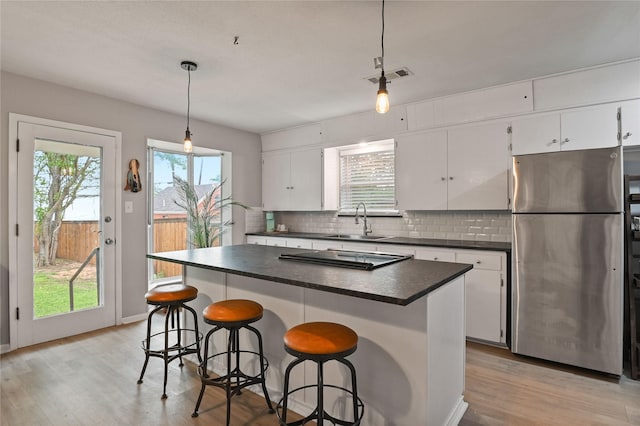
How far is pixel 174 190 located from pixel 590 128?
15.9ft

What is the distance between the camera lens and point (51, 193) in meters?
3.42

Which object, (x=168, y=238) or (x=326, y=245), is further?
(x=168, y=238)

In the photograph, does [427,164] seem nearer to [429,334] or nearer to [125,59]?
[429,334]

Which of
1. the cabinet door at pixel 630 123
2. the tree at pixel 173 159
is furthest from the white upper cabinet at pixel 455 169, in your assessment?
the tree at pixel 173 159

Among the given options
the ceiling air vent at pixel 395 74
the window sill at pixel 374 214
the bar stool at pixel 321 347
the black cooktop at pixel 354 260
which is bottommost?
the bar stool at pixel 321 347

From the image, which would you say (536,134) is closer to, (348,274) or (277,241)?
(348,274)

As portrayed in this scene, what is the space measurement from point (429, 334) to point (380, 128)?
3028 millimetres

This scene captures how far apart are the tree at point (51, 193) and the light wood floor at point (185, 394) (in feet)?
3.16

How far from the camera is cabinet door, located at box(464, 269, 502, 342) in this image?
3205 mm

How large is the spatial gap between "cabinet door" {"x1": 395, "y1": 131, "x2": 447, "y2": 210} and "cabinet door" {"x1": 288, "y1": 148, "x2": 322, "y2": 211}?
3.98 feet

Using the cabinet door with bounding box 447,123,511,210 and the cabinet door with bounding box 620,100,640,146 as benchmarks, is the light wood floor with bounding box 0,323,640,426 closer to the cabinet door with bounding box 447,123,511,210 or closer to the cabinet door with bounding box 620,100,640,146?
the cabinet door with bounding box 447,123,511,210

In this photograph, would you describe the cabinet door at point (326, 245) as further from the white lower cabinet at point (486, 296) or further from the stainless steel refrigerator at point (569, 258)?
the stainless steel refrigerator at point (569, 258)

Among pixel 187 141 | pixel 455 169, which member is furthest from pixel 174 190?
pixel 455 169

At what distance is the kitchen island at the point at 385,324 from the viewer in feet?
5.60
